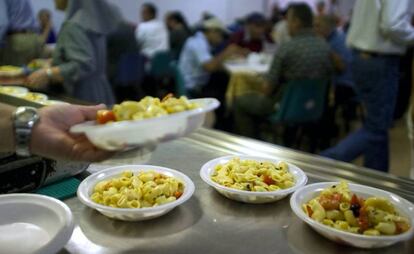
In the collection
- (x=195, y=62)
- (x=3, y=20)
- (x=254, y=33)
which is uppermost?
(x=3, y=20)

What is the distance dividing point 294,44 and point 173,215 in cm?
218

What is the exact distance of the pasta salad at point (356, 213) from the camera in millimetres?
837

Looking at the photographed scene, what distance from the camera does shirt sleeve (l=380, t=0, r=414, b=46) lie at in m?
2.38

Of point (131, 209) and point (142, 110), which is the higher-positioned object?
point (142, 110)

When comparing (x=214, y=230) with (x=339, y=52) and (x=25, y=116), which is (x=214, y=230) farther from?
(x=339, y=52)

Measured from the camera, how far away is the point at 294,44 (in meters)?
2.89

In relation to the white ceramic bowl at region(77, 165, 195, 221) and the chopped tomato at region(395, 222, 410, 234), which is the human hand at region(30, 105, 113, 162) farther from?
the chopped tomato at region(395, 222, 410, 234)

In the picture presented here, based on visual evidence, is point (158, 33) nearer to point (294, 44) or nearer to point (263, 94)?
point (263, 94)

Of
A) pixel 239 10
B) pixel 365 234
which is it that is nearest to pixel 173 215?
pixel 365 234

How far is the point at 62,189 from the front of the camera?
1.05 m

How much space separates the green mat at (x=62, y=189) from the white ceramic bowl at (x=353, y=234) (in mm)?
531

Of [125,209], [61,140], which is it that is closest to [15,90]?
[61,140]

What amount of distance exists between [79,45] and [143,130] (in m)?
1.73

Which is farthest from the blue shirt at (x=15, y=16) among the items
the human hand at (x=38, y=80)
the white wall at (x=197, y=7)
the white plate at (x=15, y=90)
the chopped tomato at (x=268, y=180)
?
the white wall at (x=197, y=7)
